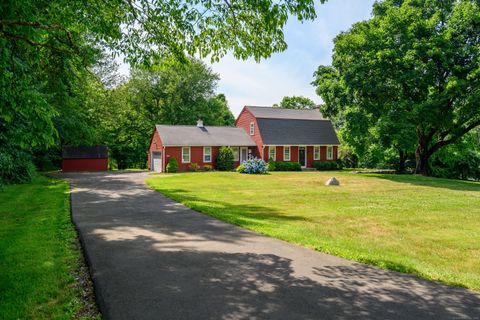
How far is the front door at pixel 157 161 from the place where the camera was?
1362 inches

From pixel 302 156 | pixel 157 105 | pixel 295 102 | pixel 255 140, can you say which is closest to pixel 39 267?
pixel 255 140

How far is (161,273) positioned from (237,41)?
5.74 m

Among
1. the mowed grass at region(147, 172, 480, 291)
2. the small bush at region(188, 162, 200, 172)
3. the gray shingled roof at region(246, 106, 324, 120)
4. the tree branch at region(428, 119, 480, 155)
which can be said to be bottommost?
the mowed grass at region(147, 172, 480, 291)

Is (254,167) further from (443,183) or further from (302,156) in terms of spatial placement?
(443,183)

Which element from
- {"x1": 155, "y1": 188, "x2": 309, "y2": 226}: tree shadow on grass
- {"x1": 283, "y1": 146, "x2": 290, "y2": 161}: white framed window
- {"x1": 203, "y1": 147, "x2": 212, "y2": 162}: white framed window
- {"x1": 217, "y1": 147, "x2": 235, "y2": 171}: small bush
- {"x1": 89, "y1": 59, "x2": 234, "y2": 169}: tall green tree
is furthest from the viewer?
{"x1": 89, "y1": 59, "x2": 234, "y2": 169}: tall green tree

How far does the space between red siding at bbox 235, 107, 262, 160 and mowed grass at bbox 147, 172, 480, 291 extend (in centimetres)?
1798

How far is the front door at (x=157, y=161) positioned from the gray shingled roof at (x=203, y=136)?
2.24 metres

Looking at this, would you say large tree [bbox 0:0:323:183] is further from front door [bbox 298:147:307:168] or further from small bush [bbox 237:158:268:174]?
front door [bbox 298:147:307:168]

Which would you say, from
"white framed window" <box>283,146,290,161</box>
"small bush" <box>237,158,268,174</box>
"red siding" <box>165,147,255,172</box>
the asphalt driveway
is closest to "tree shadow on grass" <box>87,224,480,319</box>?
the asphalt driveway

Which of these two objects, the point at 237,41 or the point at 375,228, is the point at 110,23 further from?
the point at 375,228

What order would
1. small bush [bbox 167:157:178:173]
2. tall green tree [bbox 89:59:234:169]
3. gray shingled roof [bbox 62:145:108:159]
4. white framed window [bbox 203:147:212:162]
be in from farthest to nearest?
tall green tree [bbox 89:59:234:169], white framed window [bbox 203:147:212:162], gray shingled roof [bbox 62:145:108:159], small bush [bbox 167:157:178:173]

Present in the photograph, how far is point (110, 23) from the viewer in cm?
803

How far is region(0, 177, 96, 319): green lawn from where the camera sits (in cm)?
452

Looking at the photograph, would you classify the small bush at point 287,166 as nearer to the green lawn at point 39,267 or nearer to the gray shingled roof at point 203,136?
the gray shingled roof at point 203,136
